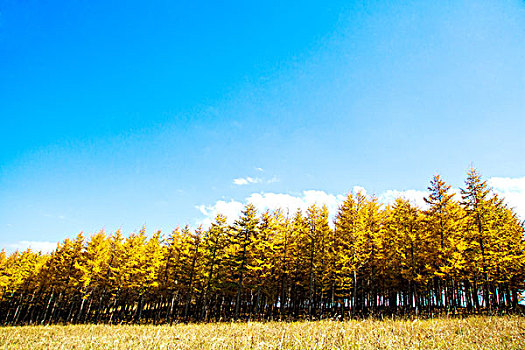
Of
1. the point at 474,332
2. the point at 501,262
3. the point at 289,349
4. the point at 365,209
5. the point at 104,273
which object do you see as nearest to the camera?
the point at 289,349

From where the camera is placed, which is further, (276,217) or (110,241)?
(110,241)

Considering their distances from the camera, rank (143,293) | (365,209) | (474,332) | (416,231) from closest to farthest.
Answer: (474,332) → (416,231) → (365,209) → (143,293)

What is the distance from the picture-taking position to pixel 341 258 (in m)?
23.3

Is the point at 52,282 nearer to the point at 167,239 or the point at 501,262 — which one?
the point at 167,239

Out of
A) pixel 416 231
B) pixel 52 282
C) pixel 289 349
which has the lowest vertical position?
pixel 52 282

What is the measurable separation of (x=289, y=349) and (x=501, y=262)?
1018 inches

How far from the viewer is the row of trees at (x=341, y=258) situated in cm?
2264

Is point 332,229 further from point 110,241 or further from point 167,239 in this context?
point 110,241

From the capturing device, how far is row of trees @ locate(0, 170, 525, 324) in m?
22.6

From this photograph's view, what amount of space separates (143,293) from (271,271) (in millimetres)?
16185

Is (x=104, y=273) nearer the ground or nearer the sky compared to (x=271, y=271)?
nearer the ground

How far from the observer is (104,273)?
1345 inches

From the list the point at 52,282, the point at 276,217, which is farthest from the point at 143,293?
the point at 276,217

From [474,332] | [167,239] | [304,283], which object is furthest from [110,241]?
[474,332]
